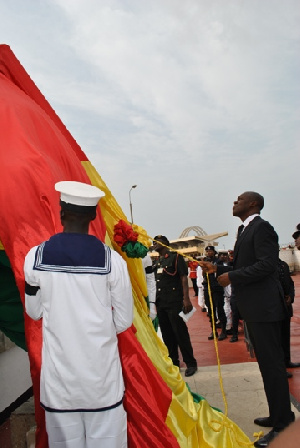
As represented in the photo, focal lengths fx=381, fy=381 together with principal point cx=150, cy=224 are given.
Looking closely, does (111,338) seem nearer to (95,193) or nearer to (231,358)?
(95,193)

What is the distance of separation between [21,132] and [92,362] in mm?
1574

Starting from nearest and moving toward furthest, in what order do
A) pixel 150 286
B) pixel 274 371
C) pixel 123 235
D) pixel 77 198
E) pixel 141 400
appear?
1. pixel 77 198
2. pixel 141 400
3. pixel 123 235
4. pixel 274 371
5. pixel 150 286

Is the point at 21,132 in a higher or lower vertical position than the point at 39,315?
higher

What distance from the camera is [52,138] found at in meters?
2.83

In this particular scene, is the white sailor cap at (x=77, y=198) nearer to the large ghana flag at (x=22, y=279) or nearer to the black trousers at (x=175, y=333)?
the large ghana flag at (x=22, y=279)

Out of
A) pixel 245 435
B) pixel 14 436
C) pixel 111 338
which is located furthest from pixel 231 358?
pixel 111 338

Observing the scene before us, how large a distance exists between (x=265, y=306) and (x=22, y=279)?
2042 millimetres

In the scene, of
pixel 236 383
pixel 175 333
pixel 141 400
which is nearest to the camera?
pixel 141 400

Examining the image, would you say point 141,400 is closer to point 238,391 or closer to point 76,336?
point 76,336

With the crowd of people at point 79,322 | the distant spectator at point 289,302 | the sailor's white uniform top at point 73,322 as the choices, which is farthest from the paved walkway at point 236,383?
the sailor's white uniform top at point 73,322

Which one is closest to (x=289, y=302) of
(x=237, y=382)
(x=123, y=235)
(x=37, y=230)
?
(x=237, y=382)

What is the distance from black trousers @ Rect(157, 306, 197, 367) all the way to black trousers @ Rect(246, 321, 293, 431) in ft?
6.50

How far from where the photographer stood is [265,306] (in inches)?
127

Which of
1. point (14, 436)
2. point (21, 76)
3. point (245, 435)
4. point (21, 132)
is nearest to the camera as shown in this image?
point (21, 132)
